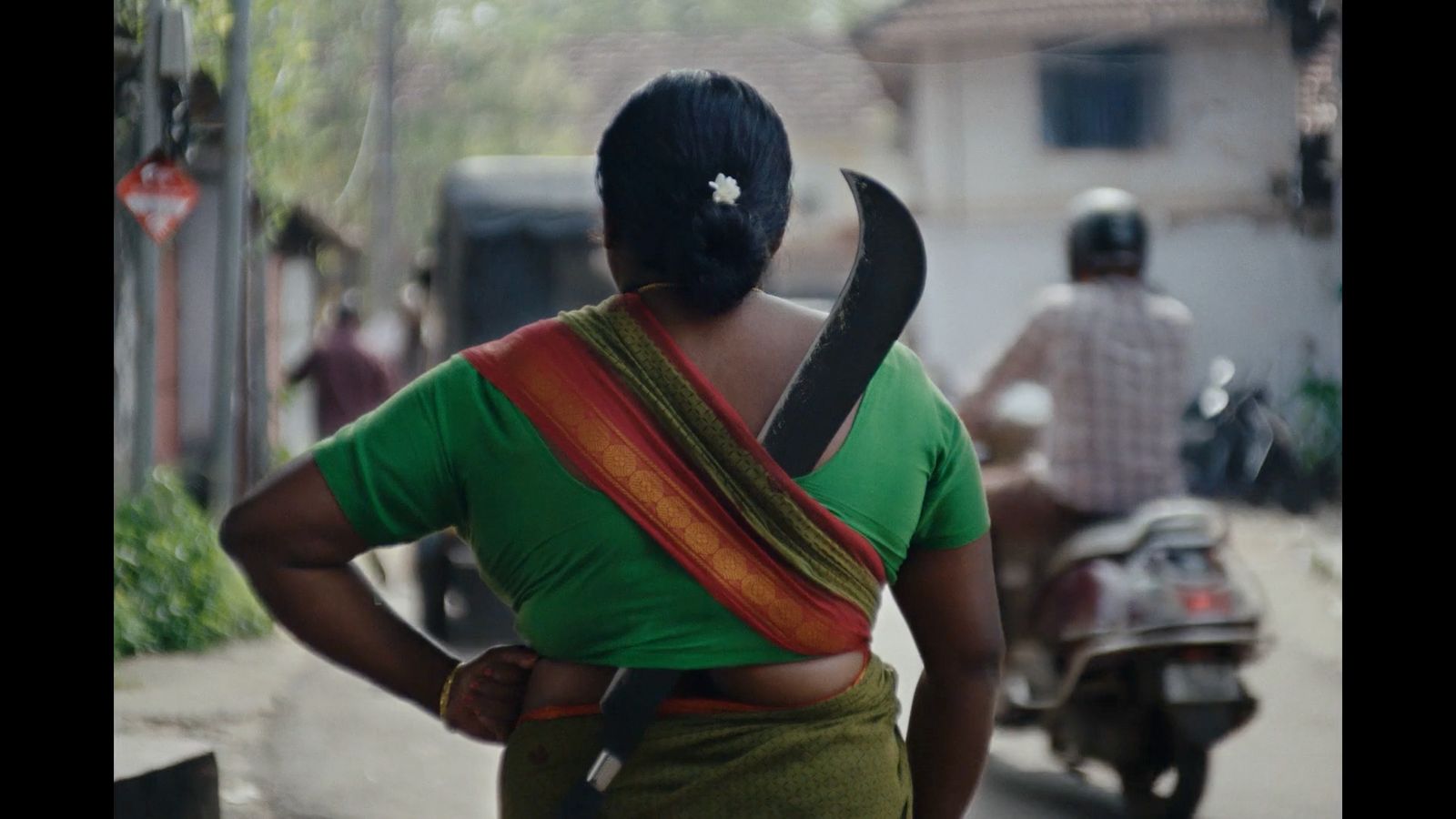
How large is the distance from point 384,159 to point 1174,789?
18175 mm

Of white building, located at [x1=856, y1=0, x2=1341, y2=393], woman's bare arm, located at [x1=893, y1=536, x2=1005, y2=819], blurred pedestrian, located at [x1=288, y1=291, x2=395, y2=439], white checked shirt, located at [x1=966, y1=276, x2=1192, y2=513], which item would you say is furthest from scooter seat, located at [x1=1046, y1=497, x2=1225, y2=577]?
white building, located at [x1=856, y1=0, x2=1341, y2=393]

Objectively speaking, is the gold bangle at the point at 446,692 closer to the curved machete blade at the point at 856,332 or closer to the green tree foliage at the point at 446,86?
the curved machete blade at the point at 856,332

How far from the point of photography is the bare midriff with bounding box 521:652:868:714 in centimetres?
171

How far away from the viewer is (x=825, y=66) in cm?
2991

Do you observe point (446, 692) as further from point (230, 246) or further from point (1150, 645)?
point (230, 246)

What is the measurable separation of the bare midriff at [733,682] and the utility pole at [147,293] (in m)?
3.20

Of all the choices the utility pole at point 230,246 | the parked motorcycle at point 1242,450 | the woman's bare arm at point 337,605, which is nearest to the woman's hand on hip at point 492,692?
the woman's bare arm at point 337,605

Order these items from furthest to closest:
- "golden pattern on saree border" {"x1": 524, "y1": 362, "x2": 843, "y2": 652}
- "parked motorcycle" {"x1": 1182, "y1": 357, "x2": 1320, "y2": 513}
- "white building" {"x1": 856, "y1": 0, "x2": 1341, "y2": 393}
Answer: "white building" {"x1": 856, "y1": 0, "x2": 1341, "y2": 393}
"parked motorcycle" {"x1": 1182, "y1": 357, "x2": 1320, "y2": 513}
"golden pattern on saree border" {"x1": 524, "y1": 362, "x2": 843, "y2": 652}

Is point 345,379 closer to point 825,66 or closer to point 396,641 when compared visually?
point 396,641

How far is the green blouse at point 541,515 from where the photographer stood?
1670 mm

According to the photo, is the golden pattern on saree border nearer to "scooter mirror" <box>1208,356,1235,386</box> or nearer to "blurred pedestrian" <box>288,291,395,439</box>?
"blurred pedestrian" <box>288,291,395,439</box>

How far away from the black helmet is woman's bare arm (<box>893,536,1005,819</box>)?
298 cm
